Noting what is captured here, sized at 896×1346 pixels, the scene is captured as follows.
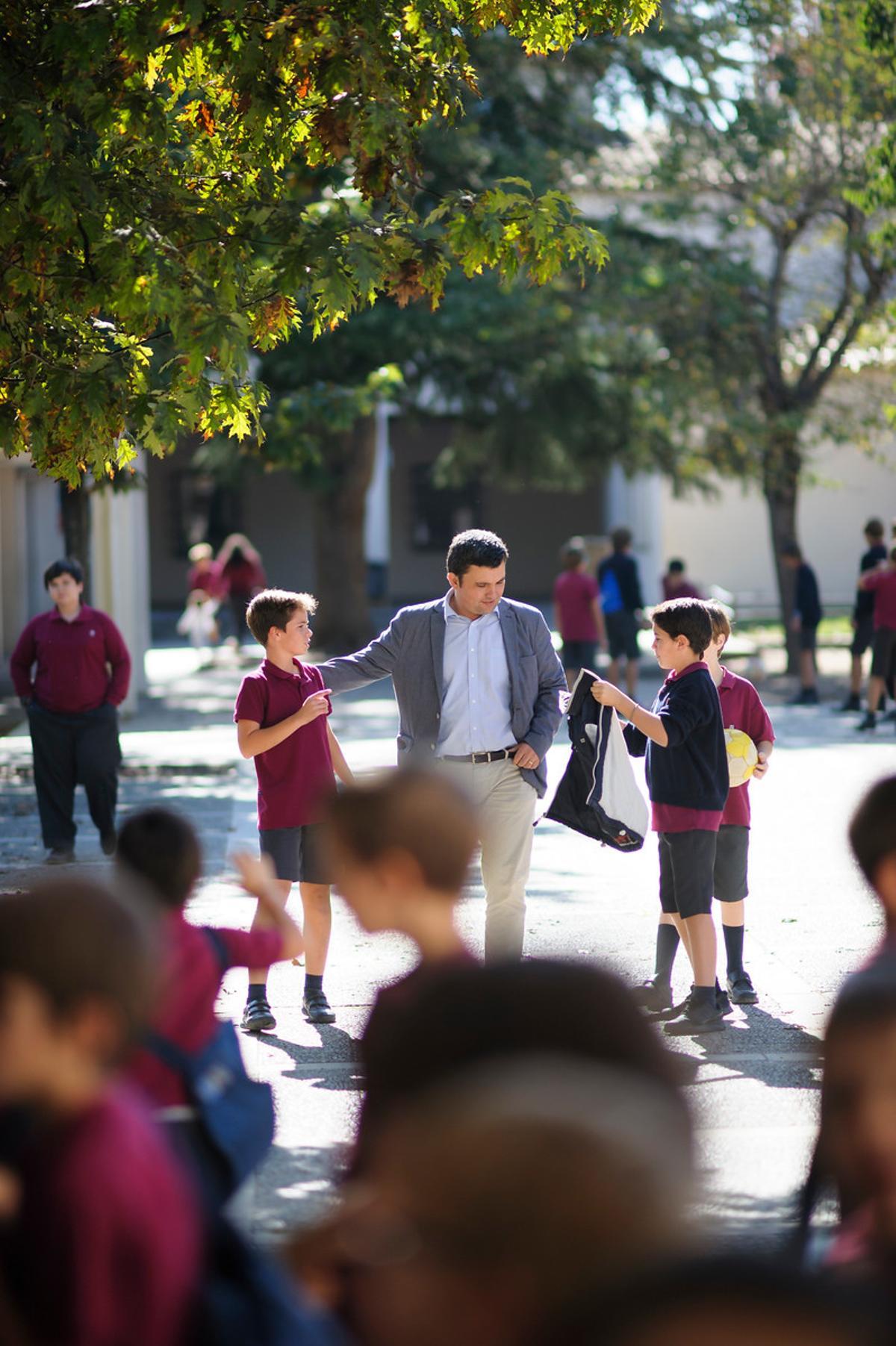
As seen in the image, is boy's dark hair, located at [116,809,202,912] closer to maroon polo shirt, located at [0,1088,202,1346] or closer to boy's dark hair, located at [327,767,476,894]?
boy's dark hair, located at [327,767,476,894]

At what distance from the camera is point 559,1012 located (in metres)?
2.15

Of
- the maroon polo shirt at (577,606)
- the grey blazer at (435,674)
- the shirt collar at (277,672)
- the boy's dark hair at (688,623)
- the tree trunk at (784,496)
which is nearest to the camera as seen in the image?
the boy's dark hair at (688,623)

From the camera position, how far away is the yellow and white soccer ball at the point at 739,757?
671 centimetres

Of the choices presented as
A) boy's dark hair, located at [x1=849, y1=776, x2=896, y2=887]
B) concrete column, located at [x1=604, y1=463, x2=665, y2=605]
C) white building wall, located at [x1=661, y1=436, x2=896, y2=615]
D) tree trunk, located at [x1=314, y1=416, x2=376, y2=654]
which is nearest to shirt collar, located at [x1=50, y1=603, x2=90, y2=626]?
boy's dark hair, located at [x1=849, y1=776, x2=896, y2=887]

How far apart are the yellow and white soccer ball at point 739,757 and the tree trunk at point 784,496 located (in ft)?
50.1

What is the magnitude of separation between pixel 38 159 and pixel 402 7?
5.92 ft

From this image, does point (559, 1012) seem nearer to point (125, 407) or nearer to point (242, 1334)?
point (242, 1334)

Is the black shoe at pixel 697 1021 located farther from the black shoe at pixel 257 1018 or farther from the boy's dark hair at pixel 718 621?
the black shoe at pixel 257 1018

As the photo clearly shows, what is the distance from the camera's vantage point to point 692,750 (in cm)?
Answer: 637

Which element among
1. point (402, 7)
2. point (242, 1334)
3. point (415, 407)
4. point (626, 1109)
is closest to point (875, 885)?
point (242, 1334)

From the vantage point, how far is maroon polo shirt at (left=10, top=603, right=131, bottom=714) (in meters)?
10.1

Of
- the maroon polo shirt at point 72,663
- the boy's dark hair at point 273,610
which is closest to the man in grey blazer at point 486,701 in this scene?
the boy's dark hair at point 273,610

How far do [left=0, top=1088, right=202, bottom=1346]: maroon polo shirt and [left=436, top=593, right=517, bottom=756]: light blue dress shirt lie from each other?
4.50 meters

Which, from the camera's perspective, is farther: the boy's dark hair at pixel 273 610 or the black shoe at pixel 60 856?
the black shoe at pixel 60 856
